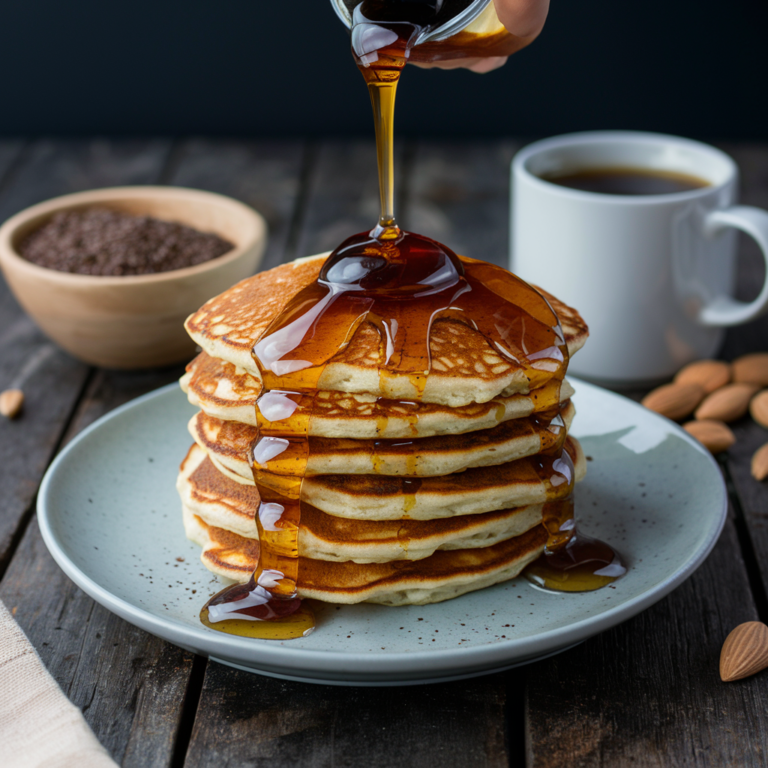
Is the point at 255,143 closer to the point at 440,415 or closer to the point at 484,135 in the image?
the point at 484,135

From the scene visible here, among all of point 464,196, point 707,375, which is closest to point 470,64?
point 707,375

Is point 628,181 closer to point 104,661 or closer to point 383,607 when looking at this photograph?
point 383,607

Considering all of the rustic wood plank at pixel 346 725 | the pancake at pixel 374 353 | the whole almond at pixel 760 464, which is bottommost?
the whole almond at pixel 760 464

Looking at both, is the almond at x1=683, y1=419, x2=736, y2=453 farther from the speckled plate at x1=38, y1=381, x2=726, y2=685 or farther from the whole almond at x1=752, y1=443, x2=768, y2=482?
the speckled plate at x1=38, y1=381, x2=726, y2=685

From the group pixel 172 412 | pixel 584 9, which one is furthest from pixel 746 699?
pixel 584 9

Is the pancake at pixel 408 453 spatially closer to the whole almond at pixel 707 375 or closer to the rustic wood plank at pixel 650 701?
the rustic wood plank at pixel 650 701

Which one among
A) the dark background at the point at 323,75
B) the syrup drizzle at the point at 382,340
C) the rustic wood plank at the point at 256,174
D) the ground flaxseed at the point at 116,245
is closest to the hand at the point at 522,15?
the syrup drizzle at the point at 382,340

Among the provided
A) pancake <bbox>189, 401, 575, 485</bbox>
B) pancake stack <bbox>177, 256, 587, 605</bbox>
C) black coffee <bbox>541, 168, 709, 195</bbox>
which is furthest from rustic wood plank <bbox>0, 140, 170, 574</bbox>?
black coffee <bbox>541, 168, 709, 195</bbox>
